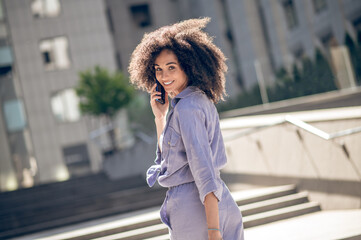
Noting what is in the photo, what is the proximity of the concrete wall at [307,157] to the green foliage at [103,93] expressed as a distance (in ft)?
28.4

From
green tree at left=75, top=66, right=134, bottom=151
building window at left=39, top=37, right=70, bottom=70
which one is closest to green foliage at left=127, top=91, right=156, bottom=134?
building window at left=39, top=37, right=70, bottom=70

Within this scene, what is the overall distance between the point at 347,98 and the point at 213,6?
18.7 meters

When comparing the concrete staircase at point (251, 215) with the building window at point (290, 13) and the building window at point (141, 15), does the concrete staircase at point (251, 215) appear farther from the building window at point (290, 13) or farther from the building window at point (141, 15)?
the building window at point (141, 15)

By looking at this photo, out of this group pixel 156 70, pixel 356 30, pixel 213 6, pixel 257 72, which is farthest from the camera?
pixel 213 6

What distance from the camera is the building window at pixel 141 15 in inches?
1320

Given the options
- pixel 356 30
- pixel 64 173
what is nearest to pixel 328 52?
pixel 356 30

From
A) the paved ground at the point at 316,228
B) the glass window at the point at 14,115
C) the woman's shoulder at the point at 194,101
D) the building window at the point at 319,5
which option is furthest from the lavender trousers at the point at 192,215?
the glass window at the point at 14,115

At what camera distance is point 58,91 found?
2452 cm

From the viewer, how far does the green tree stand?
55.6ft

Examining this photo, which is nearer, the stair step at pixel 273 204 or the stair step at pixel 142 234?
the stair step at pixel 142 234

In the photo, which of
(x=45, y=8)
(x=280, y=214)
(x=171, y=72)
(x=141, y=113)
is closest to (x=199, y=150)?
(x=171, y=72)

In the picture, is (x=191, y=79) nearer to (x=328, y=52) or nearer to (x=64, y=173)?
(x=328, y=52)

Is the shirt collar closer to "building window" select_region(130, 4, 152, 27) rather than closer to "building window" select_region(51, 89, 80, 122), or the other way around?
"building window" select_region(51, 89, 80, 122)

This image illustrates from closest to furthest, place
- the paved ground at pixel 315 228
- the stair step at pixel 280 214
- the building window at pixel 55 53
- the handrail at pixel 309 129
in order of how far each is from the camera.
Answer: the paved ground at pixel 315 228
the handrail at pixel 309 129
the stair step at pixel 280 214
the building window at pixel 55 53
